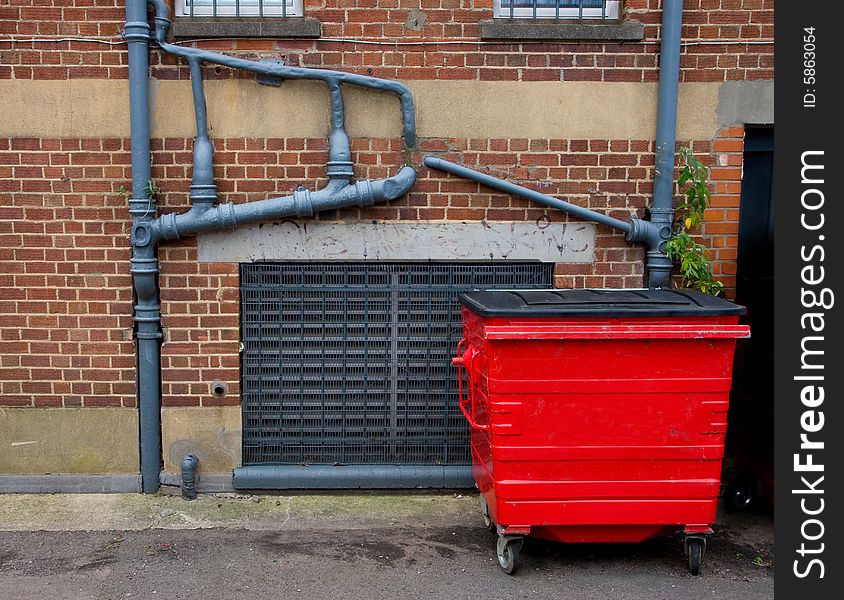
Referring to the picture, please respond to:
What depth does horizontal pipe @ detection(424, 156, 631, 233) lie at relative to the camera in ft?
16.3

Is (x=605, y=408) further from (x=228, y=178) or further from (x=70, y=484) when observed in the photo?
(x=70, y=484)

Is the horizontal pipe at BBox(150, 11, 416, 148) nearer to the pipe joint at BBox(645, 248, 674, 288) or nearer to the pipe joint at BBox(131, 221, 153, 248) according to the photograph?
the pipe joint at BBox(131, 221, 153, 248)

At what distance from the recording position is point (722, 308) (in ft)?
12.8

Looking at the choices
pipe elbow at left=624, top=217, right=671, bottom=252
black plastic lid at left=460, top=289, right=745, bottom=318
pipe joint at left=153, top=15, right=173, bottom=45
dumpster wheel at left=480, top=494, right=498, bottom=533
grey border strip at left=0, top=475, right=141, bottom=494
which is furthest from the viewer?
grey border strip at left=0, top=475, right=141, bottom=494

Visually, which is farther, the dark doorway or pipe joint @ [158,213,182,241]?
pipe joint @ [158,213,182,241]

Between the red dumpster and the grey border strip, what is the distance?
105 inches

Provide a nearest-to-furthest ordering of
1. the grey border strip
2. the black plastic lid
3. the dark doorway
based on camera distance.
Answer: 1. the black plastic lid
2. the dark doorway
3. the grey border strip

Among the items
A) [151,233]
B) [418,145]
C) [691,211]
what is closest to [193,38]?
[151,233]

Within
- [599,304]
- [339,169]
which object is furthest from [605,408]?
[339,169]

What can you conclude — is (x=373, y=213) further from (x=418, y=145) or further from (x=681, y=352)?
(x=681, y=352)

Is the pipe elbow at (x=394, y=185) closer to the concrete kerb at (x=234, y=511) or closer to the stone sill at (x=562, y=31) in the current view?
the stone sill at (x=562, y=31)

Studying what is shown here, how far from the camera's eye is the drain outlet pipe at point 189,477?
5.04m

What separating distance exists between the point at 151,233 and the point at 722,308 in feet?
11.4

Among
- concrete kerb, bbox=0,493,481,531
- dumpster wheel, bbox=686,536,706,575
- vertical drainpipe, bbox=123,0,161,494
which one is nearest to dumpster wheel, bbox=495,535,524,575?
concrete kerb, bbox=0,493,481,531
